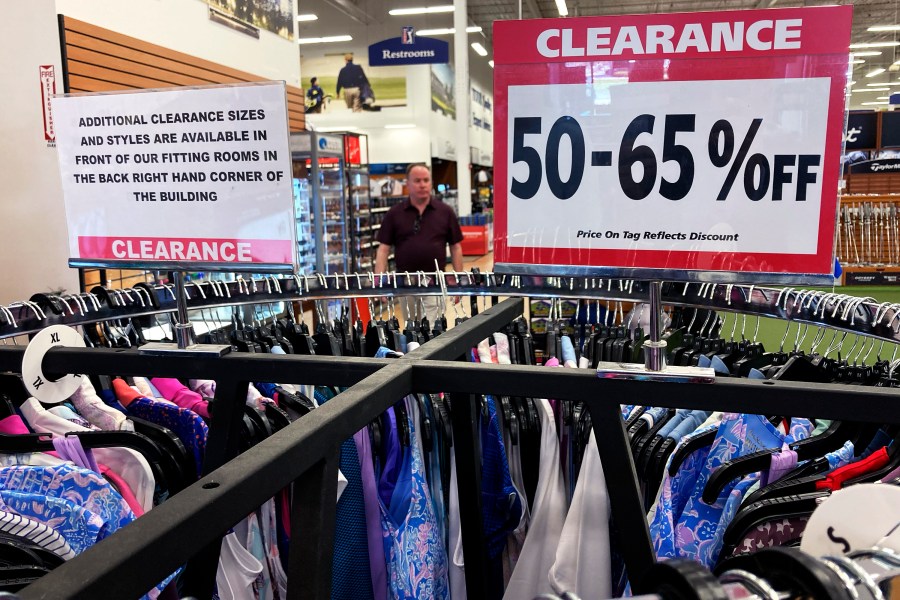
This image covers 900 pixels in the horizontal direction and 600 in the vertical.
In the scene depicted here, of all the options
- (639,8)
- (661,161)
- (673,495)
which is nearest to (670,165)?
(661,161)

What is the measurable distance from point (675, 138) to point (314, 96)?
1567 centimetres

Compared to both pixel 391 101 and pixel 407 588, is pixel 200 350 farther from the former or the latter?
pixel 391 101

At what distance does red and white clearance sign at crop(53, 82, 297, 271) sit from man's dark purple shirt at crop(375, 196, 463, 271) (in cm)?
338

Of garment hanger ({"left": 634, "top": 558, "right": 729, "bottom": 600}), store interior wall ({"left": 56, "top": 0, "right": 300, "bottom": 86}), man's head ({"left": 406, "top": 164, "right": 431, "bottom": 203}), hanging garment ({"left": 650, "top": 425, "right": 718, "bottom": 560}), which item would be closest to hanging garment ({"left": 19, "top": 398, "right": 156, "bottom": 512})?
hanging garment ({"left": 650, "top": 425, "right": 718, "bottom": 560})

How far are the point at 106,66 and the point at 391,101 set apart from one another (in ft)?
36.6

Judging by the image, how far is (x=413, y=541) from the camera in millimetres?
1404

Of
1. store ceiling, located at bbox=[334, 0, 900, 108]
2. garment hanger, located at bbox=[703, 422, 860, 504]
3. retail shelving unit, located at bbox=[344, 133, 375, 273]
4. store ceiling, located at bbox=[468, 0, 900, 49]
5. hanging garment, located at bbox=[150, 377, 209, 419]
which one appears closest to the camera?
garment hanger, located at bbox=[703, 422, 860, 504]

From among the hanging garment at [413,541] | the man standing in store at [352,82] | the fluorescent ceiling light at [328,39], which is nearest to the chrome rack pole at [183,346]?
the hanging garment at [413,541]

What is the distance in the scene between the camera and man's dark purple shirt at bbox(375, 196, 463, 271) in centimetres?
495

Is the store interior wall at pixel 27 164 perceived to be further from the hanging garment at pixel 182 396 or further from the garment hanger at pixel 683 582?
the garment hanger at pixel 683 582

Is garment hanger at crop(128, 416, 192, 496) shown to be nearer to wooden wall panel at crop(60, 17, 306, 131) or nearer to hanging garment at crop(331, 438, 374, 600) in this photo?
hanging garment at crop(331, 438, 374, 600)

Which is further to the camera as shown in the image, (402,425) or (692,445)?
(402,425)

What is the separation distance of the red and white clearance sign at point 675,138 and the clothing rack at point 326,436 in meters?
0.24

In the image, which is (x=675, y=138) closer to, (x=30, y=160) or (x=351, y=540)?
(x=351, y=540)
